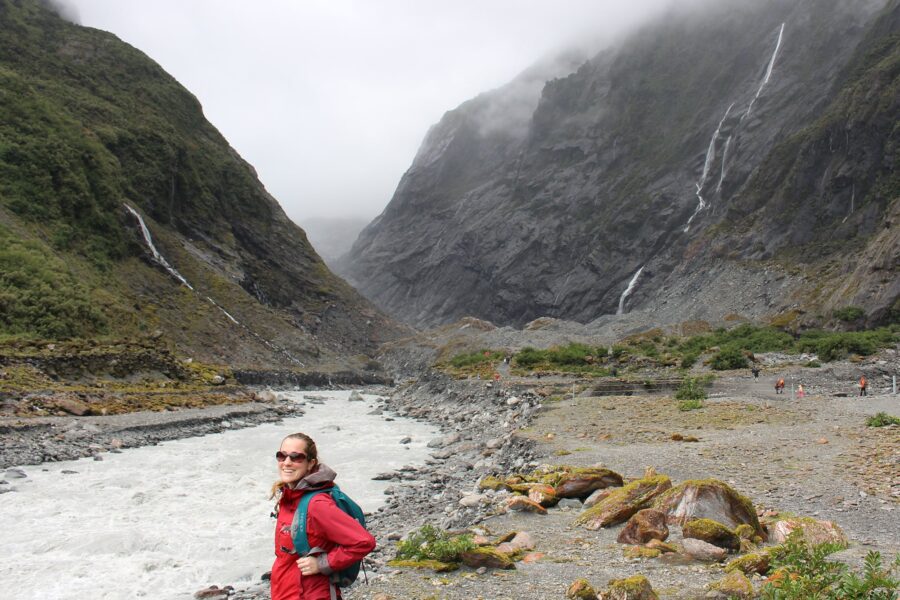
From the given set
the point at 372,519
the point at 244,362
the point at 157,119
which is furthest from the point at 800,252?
the point at 157,119

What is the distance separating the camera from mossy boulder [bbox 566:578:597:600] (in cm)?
600

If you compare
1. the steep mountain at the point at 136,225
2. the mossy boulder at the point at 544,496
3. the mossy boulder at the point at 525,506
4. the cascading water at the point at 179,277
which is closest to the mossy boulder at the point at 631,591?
the mossy boulder at the point at 525,506

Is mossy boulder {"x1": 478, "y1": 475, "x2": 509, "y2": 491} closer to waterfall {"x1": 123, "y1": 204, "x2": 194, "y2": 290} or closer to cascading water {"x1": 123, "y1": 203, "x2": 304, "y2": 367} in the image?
cascading water {"x1": 123, "y1": 203, "x2": 304, "y2": 367}

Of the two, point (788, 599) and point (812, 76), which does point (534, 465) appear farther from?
point (812, 76)

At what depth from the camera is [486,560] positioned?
754 cm

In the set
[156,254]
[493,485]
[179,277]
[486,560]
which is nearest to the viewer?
[486,560]

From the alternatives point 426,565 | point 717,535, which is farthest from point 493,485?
point 717,535

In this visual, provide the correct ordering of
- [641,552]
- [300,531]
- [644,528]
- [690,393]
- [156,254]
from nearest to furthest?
[300,531] → [641,552] → [644,528] → [690,393] → [156,254]

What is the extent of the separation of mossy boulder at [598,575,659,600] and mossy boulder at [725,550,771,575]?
4.05 feet

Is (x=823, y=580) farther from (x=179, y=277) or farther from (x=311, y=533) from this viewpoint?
(x=179, y=277)

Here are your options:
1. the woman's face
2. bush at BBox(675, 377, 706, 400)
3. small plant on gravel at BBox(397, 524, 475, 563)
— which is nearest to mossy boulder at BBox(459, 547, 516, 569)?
small plant on gravel at BBox(397, 524, 475, 563)

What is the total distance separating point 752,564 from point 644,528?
6.26 feet

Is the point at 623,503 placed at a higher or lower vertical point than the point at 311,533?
lower

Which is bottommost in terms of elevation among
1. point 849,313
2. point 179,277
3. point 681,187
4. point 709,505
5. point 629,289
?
point 709,505
